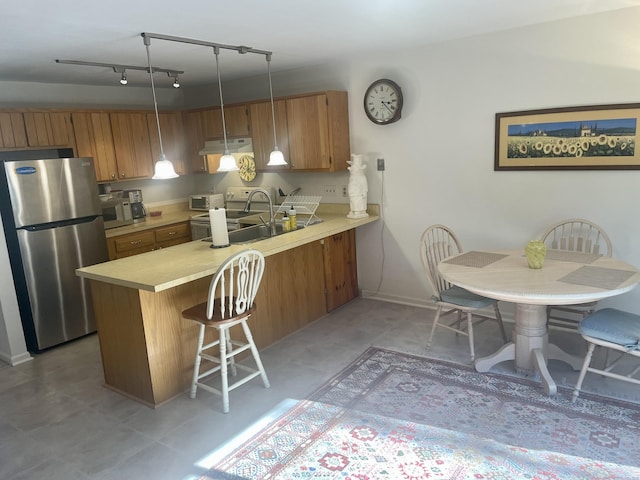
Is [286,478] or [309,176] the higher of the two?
[309,176]

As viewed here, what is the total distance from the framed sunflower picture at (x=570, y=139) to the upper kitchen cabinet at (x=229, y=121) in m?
2.43

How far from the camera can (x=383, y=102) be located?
425 cm

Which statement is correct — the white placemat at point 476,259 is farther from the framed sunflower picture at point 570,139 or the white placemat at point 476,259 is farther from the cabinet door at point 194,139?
the cabinet door at point 194,139

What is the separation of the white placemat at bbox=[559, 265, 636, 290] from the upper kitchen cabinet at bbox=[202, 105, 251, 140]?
3.25 metres

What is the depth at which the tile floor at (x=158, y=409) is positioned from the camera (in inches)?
97.9

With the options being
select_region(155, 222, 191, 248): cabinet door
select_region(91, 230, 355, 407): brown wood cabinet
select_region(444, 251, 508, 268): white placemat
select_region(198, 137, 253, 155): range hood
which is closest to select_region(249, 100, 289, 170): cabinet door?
select_region(198, 137, 253, 155): range hood

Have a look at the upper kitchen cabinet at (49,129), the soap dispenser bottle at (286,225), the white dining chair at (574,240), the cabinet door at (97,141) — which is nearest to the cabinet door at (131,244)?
the cabinet door at (97,141)

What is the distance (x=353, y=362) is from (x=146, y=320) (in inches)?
56.9

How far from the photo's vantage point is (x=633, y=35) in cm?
314

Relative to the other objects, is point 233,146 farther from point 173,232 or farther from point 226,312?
point 226,312

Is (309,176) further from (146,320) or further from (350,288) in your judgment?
(146,320)

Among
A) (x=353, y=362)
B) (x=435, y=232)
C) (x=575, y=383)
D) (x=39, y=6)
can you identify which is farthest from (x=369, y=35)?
(x=575, y=383)

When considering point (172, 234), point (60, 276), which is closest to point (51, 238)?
point (60, 276)

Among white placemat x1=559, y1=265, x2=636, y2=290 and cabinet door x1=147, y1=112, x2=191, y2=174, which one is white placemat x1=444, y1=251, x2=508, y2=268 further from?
cabinet door x1=147, y1=112, x2=191, y2=174
